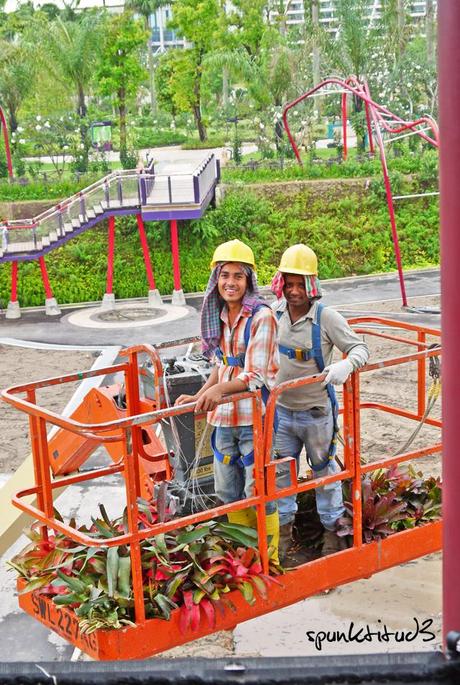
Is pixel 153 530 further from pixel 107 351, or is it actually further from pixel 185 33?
pixel 185 33

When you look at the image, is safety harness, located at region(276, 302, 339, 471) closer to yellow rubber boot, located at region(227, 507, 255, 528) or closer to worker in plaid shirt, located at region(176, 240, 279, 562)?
worker in plaid shirt, located at region(176, 240, 279, 562)

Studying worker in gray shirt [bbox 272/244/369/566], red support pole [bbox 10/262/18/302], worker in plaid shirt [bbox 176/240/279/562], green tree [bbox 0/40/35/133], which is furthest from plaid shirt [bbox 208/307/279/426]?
green tree [bbox 0/40/35/133]

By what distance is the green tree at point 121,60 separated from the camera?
34.9 meters

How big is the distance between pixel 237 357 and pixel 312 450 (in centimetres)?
89

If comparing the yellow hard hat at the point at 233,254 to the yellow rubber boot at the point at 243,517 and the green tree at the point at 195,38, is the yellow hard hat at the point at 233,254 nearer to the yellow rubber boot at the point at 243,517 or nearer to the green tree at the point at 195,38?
the yellow rubber boot at the point at 243,517

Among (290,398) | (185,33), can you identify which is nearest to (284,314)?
(290,398)

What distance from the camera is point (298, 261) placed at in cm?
578

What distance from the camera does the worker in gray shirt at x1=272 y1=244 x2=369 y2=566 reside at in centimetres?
590

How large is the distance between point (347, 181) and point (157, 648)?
78.7 feet

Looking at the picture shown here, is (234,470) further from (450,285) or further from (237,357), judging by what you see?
(450,285)

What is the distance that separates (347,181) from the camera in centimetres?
2816

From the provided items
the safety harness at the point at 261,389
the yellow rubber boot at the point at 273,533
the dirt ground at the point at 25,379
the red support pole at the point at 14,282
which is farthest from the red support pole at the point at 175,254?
the yellow rubber boot at the point at 273,533

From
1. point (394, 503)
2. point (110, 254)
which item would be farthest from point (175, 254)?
point (394, 503)

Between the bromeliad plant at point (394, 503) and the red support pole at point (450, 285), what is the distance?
15.5ft
